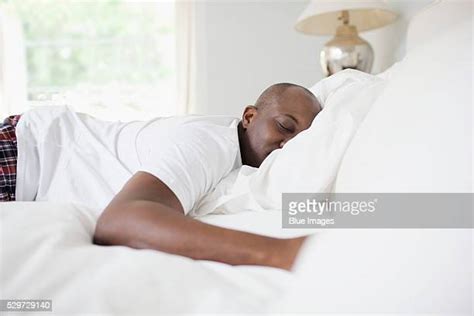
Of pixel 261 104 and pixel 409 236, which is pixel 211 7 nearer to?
pixel 261 104

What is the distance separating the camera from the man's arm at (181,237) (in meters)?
0.63

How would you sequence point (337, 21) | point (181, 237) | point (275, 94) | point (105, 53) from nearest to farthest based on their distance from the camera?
point (181, 237), point (275, 94), point (337, 21), point (105, 53)

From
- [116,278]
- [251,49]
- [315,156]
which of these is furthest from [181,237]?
[251,49]

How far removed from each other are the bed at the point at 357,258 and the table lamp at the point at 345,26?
161cm

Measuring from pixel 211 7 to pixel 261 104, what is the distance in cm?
228

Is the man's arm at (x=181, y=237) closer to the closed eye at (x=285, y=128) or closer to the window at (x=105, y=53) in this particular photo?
the closed eye at (x=285, y=128)

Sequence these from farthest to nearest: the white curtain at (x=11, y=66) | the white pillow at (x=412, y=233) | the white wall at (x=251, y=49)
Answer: the white curtain at (x=11, y=66)
the white wall at (x=251, y=49)
the white pillow at (x=412, y=233)

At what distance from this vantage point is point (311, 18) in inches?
98.8

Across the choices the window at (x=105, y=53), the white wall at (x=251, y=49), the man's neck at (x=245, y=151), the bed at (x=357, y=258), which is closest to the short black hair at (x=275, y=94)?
the man's neck at (x=245, y=151)

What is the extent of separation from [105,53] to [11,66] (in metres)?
0.77

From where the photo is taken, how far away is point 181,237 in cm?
66

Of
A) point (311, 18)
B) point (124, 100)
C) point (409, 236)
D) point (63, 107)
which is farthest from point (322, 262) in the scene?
point (124, 100)

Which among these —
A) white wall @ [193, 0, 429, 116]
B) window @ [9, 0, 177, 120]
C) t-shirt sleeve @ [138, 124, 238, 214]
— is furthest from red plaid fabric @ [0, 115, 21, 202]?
window @ [9, 0, 177, 120]

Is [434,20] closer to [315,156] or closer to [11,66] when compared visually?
[315,156]
